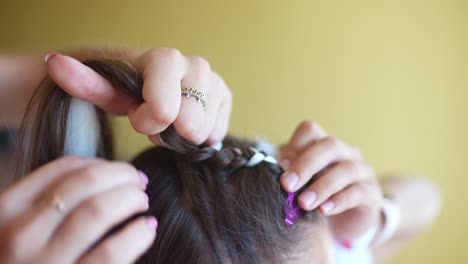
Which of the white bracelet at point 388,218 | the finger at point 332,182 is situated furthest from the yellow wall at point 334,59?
the finger at point 332,182

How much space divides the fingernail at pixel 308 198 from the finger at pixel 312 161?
0.05 feet

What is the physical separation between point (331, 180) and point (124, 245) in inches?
15.3

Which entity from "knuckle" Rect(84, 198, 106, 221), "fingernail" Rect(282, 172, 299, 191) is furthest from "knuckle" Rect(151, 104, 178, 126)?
"fingernail" Rect(282, 172, 299, 191)

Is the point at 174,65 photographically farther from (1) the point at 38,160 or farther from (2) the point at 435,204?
(2) the point at 435,204

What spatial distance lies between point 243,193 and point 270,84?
0.69m

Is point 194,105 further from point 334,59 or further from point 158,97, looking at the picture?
point 334,59

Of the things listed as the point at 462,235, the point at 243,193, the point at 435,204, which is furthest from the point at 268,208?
the point at 462,235

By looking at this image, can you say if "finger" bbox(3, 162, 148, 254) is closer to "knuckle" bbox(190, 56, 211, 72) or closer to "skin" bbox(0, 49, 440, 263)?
"skin" bbox(0, 49, 440, 263)

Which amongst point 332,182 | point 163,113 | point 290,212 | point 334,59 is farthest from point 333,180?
point 334,59

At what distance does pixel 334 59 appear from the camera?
120cm

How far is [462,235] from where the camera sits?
4.50 ft

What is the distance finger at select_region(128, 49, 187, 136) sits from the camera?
41cm

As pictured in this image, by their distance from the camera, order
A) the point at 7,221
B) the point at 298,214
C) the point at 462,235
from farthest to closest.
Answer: the point at 462,235
the point at 298,214
the point at 7,221

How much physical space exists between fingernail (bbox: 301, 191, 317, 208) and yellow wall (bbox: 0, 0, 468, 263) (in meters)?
0.56
